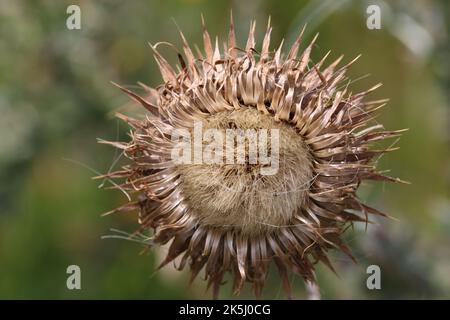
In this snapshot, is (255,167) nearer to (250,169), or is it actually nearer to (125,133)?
(250,169)

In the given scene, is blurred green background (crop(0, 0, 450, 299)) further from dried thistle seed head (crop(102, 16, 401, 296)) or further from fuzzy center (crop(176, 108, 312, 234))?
fuzzy center (crop(176, 108, 312, 234))

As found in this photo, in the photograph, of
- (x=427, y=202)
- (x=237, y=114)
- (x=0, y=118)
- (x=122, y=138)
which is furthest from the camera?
(x=427, y=202)

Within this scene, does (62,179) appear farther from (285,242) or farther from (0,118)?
(285,242)

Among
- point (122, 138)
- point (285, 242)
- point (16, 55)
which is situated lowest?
point (285, 242)

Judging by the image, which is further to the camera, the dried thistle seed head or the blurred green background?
the blurred green background

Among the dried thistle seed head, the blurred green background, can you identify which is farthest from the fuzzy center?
the blurred green background

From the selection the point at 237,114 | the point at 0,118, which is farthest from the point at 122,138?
the point at 237,114
